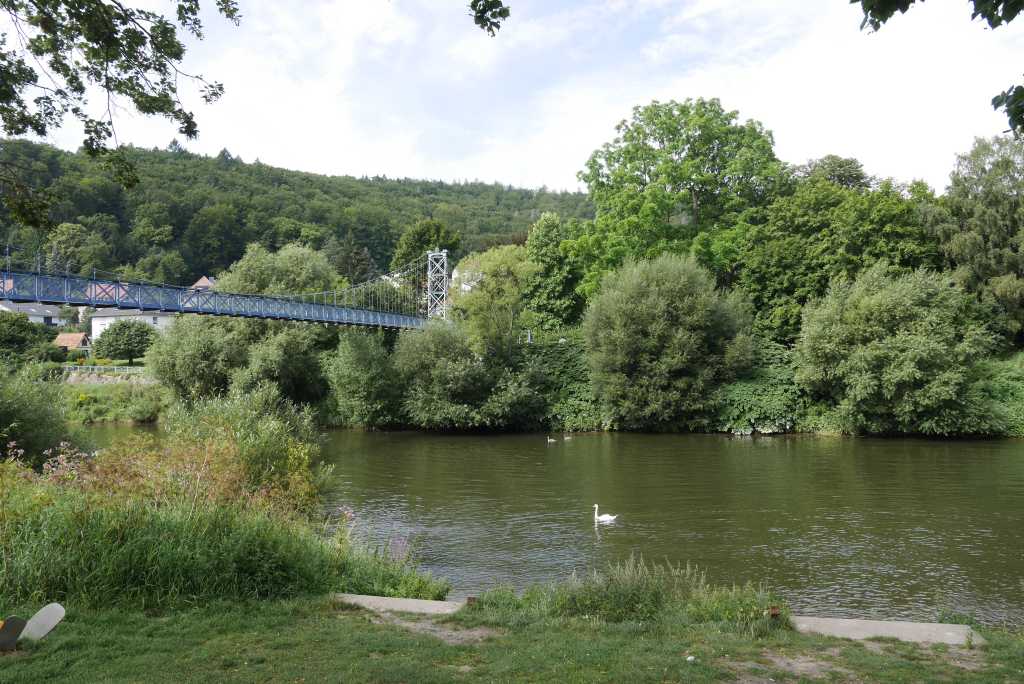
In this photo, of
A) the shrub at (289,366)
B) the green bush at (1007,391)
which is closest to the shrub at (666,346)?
the green bush at (1007,391)

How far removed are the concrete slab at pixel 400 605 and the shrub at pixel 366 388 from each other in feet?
92.9

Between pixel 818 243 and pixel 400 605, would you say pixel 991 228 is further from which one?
pixel 400 605

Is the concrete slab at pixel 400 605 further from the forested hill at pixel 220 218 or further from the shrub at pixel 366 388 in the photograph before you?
the forested hill at pixel 220 218

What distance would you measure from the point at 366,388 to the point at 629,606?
29356 mm

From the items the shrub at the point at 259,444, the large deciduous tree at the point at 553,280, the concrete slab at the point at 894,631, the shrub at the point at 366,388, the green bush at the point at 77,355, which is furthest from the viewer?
the green bush at the point at 77,355

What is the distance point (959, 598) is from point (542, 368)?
2496cm

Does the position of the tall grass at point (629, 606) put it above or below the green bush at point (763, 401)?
below

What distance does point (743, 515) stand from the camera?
15391 millimetres

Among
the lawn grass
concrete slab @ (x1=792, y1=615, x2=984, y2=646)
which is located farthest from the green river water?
the lawn grass

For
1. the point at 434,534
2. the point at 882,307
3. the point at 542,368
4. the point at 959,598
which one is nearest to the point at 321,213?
the point at 542,368

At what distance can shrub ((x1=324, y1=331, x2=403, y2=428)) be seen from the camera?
3512 cm

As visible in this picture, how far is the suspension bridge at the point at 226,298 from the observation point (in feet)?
85.4

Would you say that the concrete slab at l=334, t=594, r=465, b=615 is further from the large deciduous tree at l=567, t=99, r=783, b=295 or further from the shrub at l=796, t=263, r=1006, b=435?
the large deciduous tree at l=567, t=99, r=783, b=295

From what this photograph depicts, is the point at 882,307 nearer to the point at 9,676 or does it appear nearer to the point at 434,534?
the point at 434,534
